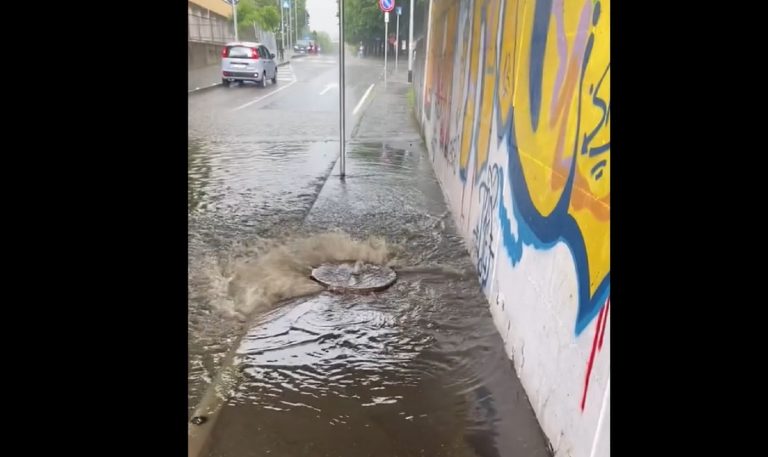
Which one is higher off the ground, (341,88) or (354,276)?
(341,88)

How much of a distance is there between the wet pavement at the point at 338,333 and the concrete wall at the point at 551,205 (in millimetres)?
281

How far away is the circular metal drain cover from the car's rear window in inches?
845

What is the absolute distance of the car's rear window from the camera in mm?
24812

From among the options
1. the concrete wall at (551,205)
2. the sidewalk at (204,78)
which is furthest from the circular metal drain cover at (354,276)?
the sidewalk at (204,78)

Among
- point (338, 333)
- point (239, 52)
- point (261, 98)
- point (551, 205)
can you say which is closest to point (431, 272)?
point (338, 333)

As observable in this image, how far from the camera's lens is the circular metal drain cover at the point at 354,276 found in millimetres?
5043

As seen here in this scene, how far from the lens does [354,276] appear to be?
5285mm

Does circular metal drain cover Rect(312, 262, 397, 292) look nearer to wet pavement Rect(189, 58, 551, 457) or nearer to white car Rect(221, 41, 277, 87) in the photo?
wet pavement Rect(189, 58, 551, 457)

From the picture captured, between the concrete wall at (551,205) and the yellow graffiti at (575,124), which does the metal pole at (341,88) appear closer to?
the concrete wall at (551,205)

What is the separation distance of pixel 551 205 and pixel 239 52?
24042 millimetres

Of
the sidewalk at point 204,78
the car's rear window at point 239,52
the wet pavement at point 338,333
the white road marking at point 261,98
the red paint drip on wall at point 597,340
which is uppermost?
the car's rear window at point 239,52

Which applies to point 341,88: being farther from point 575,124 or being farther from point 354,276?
point 575,124
